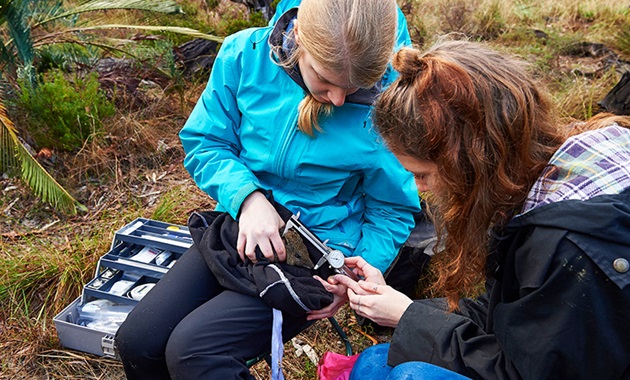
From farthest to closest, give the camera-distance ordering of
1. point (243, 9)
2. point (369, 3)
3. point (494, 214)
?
point (243, 9)
point (369, 3)
point (494, 214)

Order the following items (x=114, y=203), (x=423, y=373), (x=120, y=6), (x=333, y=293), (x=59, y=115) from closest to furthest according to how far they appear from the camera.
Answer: (x=423, y=373) → (x=333, y=293) → (x=114, y=203) → (x=59, y=115) → (x=120, y=6)

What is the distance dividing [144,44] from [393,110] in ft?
15.8

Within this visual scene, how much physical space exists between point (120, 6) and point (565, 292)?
449cm

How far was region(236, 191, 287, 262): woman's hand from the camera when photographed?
6.75 feet

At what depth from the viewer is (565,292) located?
4.44 feet

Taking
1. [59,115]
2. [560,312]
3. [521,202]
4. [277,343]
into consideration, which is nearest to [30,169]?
[59,115]

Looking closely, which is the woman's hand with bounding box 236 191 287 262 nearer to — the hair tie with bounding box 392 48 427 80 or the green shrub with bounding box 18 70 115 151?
the hair tie with bounding box 392 48 427 80

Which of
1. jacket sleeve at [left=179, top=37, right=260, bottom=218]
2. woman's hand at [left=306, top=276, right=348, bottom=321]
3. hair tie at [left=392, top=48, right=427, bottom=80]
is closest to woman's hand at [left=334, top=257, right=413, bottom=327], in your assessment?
woman's hand at [left=306, top=276, right=348, bottom=321]

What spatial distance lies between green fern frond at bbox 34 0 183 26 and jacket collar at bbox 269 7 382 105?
10.1 feet

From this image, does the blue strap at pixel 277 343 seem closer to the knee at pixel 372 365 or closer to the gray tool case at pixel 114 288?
the knee at pixel 372 365

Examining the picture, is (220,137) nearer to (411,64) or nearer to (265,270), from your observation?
(265,270)

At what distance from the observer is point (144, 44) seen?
19.0ft

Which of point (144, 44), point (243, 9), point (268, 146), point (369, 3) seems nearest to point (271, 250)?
point (268, 146)

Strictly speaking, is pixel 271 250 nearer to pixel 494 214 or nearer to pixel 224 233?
pixel 224 233
